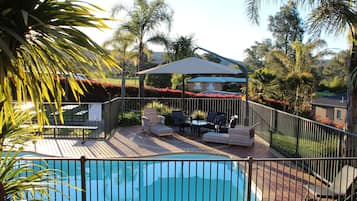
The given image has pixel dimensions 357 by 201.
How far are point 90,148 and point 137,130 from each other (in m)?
2.79

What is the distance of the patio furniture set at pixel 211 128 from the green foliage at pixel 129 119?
4.94 ft

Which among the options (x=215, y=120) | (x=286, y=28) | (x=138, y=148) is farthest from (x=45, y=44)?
(x=286, y=28)

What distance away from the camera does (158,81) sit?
28.4m

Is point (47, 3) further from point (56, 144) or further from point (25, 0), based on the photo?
point (56, 144)

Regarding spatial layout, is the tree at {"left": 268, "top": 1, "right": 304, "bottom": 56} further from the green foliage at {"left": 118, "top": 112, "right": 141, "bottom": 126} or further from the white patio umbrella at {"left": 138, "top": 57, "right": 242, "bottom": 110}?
the green foliage at {"left": 118, "top": 112, "right": 141, "bottom": 126}

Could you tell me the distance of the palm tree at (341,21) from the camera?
672 centimetres

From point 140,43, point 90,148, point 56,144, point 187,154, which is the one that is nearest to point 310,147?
point 187,154

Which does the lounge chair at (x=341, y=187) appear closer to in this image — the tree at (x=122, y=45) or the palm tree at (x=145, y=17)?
the tree at (x=122, y=45)

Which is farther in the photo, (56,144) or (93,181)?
(56,144)

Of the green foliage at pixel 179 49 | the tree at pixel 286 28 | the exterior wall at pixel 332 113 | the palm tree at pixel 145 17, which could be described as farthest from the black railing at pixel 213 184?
the tree at pixel 286 28

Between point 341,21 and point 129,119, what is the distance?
27.1ft

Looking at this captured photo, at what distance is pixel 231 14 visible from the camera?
10.0 m

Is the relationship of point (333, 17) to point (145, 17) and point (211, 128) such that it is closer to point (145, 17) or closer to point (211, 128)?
point (211, 128)

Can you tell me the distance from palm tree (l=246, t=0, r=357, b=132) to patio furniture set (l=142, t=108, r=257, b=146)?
2.82 meters
